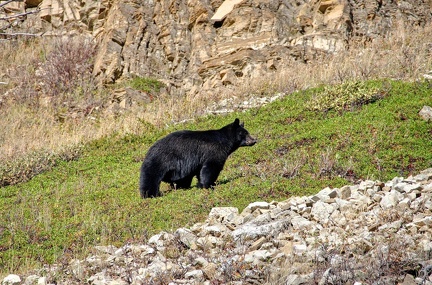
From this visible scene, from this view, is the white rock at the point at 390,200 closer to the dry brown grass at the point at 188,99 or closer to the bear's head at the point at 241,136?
the bear's head at the point at 241,136

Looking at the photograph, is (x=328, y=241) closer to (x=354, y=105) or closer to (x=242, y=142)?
(x=242, y=142)

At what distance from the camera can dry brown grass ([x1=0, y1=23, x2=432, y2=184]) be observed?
54.2ft

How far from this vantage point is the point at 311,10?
2269 centimetres

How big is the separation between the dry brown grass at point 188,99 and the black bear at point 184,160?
17.9 feet

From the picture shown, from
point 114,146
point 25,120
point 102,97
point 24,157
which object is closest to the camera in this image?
point 24,157

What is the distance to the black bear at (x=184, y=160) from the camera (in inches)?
412

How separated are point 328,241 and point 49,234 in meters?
4.49

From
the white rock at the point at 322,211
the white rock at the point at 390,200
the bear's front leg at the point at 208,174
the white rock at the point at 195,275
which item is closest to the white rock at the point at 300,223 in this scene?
the white rock at the point at 322,211

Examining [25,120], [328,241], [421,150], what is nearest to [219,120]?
[421,150]

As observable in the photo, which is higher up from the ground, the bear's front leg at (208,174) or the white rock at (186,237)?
the white rock at (186,237)

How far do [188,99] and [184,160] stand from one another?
8845mm

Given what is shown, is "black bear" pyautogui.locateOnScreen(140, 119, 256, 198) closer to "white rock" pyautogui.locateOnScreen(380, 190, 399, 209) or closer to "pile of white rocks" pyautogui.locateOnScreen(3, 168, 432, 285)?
"pile of white rocks" pyautogui.locateOnScreen(3, 168, 432, 285)

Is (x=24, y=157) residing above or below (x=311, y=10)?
below

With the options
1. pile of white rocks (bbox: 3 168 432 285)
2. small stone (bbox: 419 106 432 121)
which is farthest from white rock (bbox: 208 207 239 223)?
small stone (bbox: 419 106 432 121)
